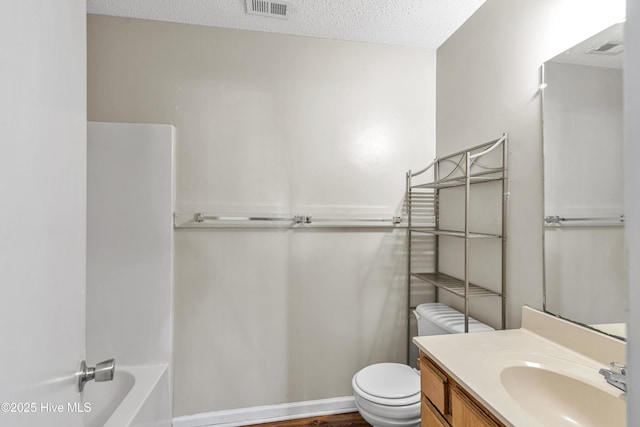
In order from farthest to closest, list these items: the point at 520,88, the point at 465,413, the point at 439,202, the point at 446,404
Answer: the point at 439,202 < the point at 520,88 < the point at 446,404 < the point at 465,413

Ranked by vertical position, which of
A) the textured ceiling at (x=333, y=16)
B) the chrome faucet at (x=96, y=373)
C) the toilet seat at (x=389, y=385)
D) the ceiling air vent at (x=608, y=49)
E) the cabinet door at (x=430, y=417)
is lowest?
the toilet seat at (x=389, y=385)

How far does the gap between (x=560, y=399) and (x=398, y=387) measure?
715 millimetres

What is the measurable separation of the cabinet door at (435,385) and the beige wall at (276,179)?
31.8 inches

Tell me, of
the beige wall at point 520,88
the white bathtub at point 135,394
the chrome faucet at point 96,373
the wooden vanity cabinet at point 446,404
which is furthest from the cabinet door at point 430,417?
the white bathtub at point 135,394

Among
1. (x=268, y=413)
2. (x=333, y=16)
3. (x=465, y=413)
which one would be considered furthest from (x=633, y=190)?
(x=268, y=413)

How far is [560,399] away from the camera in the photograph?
→ 0.92 meters

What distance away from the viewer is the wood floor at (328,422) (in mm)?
1774

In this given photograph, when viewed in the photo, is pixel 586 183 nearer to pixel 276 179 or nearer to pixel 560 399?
pixel 560 399

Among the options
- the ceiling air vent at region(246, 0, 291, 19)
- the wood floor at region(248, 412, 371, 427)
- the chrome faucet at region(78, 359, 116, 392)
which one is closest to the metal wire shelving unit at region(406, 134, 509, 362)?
the wood floor at region(248, 412, 371, 427)

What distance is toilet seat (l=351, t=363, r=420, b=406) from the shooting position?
1366 mm

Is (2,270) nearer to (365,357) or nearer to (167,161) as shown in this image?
(167,161)

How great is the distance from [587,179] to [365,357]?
157cm

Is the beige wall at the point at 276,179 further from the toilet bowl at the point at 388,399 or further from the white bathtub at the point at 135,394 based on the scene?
the toilet bowl at the point at 388,399

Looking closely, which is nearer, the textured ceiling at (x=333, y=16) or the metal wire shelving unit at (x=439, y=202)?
the metal wire shelving unit at (x=439, y=202)
